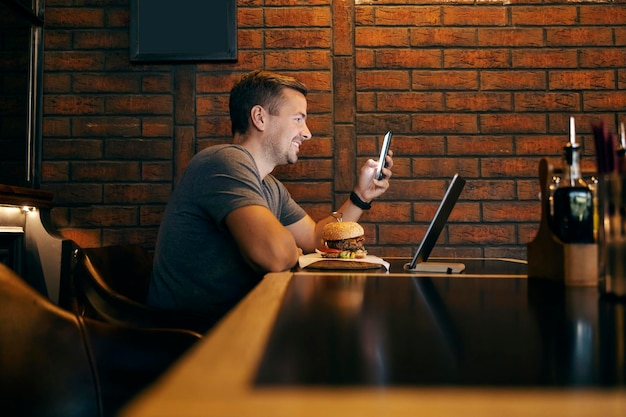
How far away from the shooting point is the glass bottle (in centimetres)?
116

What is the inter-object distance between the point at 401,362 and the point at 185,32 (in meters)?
2.62

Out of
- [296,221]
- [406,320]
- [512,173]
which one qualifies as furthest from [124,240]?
[406,320]

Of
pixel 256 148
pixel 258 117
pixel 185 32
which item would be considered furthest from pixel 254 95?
pixel 185 32

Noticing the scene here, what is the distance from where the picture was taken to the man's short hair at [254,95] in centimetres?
224

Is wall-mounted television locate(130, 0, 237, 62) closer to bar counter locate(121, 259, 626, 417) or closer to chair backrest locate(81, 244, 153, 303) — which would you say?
chair backrest locate(81, 244, 153, 303)

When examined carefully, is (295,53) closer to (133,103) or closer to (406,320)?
(133,103)

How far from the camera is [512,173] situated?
281 centimetres

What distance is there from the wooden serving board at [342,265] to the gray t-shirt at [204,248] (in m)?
0.27

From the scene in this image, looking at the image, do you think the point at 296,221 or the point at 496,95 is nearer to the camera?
the point at 296,221

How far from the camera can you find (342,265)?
1.62 m

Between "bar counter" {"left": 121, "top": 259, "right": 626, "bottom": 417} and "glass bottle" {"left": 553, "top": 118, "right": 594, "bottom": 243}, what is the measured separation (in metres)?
0.29

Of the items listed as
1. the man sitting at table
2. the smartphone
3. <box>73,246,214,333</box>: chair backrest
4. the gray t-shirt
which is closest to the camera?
<box>73,246,214,333</box>: chair backrest

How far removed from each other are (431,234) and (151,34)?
1842 mm

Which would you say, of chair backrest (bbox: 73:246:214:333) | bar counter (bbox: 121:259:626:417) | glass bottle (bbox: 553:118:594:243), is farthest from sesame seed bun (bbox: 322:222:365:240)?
bar counter (bbox: 121:259:626:417)
